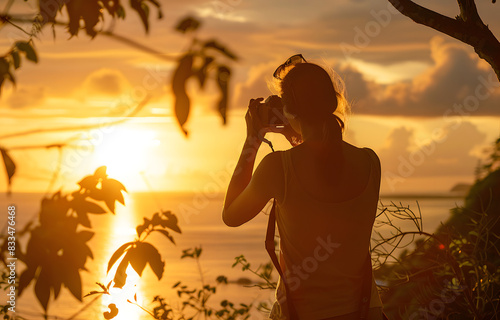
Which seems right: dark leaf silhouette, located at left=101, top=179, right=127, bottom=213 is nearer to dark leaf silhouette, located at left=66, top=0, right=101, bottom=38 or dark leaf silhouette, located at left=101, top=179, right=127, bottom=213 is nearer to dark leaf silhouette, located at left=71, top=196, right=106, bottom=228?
dark leaf silhouette, located at left=71, top=196, right=106, bottom=228

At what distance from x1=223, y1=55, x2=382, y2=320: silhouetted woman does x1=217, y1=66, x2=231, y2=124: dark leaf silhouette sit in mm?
795

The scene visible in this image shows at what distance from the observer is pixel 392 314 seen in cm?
680

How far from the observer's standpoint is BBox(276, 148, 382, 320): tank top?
2.18 metres

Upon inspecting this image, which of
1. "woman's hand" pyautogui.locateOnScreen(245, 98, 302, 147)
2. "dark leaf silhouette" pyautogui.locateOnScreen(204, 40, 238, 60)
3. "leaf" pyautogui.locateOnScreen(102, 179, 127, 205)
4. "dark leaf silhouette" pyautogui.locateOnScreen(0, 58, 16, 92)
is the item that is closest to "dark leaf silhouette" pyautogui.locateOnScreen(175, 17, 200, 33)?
"dark leaf silhouette" pyautogui.locateOnScreen(204, 40, 238, 60)

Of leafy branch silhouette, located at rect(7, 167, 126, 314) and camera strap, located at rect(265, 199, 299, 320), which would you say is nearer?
leafy branch silhouette, located at rect(7, 167, 126, 314)

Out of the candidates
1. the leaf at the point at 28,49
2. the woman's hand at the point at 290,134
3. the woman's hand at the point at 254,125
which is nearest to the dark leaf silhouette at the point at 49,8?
the leaf at the point at 28,49

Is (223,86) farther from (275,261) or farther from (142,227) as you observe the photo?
(275,261)

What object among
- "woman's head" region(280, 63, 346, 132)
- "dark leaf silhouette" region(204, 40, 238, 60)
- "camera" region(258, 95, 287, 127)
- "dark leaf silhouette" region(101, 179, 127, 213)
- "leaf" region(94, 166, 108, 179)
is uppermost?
"dark leaf silhouette" region(204, 40, 238, 60)

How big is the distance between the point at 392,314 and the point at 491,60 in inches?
156

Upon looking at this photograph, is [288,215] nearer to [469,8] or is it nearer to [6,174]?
[6,174]

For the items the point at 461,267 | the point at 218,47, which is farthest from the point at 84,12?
the point at 461,267

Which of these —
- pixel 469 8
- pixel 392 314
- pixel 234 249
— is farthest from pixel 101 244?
pixel 469 8

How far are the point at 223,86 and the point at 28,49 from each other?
3.24 feet

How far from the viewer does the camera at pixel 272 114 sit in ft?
8.21
